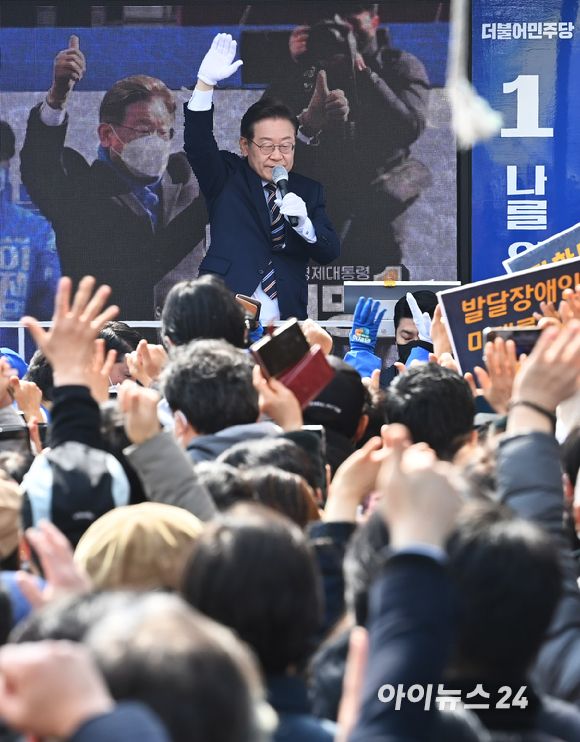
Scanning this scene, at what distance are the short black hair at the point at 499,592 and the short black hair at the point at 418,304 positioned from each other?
4.30 metres

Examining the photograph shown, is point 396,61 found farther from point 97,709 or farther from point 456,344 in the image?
point 97,709

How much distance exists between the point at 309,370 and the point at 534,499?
Answer: 95 cm

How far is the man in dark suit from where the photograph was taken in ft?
19.0

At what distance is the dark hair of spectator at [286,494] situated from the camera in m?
1.94

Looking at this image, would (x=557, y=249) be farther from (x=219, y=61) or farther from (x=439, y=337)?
(x=219, y=61)

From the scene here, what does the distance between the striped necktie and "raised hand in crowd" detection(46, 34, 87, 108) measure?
1.30 m

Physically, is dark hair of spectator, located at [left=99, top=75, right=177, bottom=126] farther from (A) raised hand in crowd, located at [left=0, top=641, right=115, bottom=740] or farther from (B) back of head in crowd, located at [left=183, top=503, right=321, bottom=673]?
(A) raised hand in crowd, located at [left=0, top=641, right=115, bottom=740]

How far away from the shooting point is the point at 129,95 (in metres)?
6.17

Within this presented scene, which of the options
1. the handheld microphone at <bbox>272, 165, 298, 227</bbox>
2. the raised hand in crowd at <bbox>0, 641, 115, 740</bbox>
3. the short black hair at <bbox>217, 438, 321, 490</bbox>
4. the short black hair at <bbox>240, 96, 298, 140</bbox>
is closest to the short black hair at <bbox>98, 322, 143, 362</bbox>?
the handheld microphone at <bbox>272, 165, 298, 227</bbox>

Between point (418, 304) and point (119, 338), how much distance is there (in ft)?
6.23

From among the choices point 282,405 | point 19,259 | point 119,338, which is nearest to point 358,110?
point 19,259

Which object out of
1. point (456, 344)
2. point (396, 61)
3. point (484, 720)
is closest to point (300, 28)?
point (396, 61)

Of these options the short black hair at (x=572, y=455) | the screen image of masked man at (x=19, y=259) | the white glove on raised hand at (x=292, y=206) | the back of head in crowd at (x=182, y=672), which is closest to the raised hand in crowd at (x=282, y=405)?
the short black hair at (x=572, y=455)

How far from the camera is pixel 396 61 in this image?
6.11 meters
